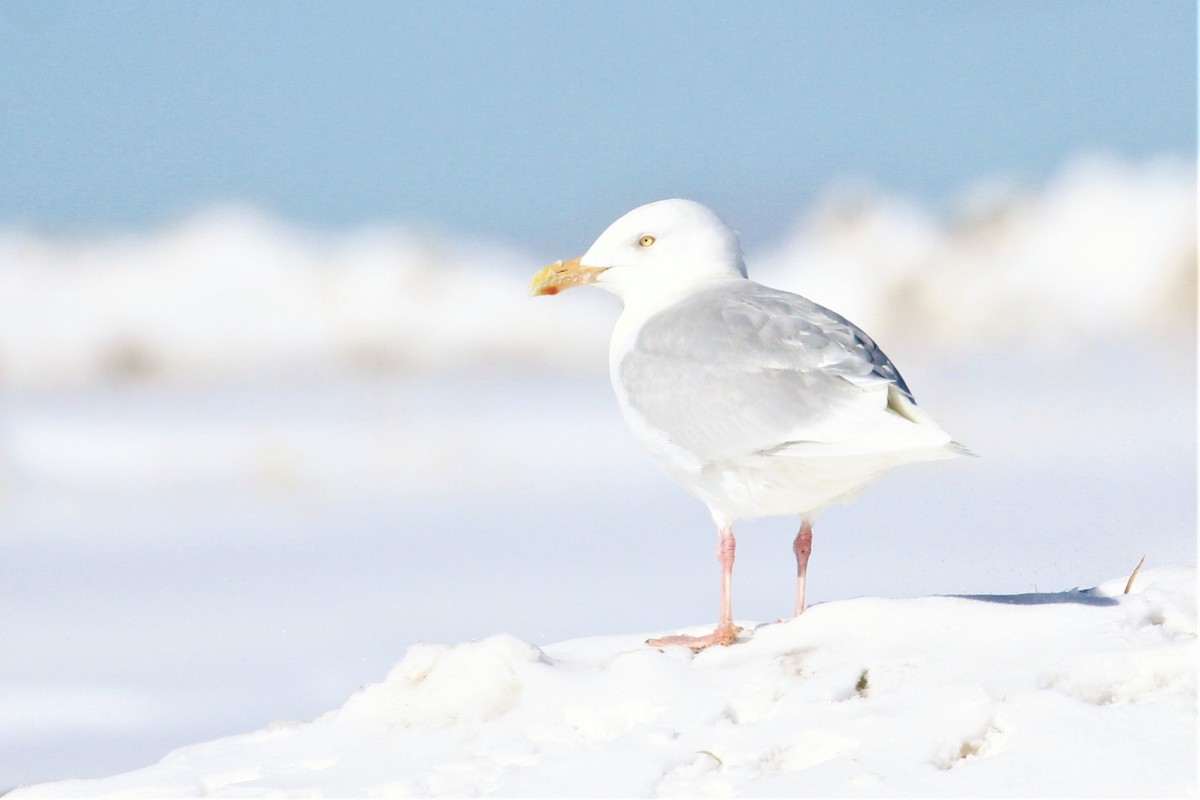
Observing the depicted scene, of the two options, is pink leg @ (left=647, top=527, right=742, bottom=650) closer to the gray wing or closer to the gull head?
the gray wing

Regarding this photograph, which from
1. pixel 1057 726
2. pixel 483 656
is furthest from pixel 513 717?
pixel 1057 726

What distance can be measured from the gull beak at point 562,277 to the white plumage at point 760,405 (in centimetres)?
63

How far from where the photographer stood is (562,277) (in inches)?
389

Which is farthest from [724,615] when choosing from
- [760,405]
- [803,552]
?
[760,405]

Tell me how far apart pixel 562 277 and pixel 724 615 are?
2.74 meters

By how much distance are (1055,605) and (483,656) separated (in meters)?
3.14

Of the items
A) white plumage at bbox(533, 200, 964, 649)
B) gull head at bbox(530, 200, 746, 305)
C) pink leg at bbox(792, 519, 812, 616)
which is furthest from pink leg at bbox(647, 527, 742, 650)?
gull head at bbox(530, 200, 746, 305)

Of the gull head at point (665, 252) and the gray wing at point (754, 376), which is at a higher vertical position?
the gull head at point (665, 252)

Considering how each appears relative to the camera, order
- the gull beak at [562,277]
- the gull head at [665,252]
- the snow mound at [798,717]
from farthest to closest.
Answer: the gull beak at [562,277] < the gull head at [665,252] < the snow mound at [798,717]

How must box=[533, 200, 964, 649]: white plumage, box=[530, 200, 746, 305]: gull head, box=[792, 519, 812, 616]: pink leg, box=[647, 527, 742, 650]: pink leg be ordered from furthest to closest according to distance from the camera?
1. box=[530, 200, 746, 305]: gull head
2. box=[792, 519, 812, 616]: pink leg
3. box=[647, 527, 742, 650]: pink leg
4. box=[533, 200, 964, 649]: white plumage

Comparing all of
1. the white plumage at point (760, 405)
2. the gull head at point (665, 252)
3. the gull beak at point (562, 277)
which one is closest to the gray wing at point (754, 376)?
the white plumage at point (760, 405)

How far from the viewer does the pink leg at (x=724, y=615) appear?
27.2ft

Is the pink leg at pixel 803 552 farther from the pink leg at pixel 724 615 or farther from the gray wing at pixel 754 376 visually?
the gray wing at pixel 754 376

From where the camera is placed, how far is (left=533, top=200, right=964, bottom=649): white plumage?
306 inches
